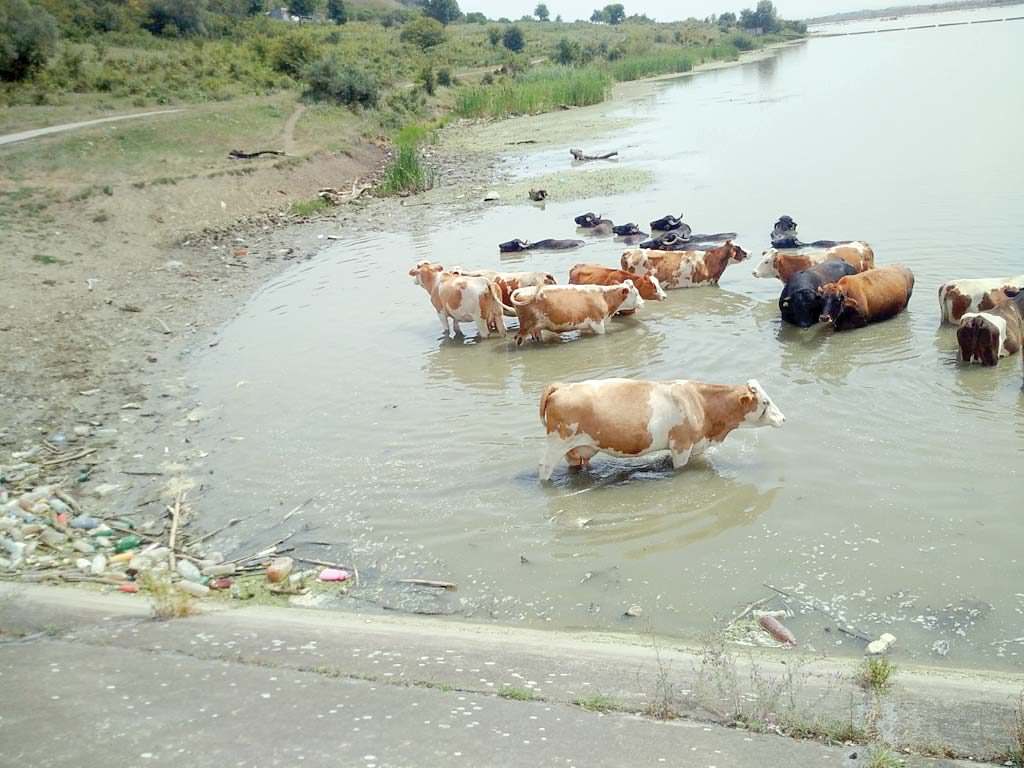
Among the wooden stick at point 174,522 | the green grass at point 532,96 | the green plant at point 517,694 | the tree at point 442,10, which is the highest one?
the tree at point 442,10

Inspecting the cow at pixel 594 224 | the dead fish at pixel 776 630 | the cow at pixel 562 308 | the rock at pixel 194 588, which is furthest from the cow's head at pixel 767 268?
the rock at pixel 194 588

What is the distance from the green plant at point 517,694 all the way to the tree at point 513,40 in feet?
291

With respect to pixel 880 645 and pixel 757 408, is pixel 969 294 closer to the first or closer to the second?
pixel 757 408

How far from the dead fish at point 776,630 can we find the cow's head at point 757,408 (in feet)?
8.96

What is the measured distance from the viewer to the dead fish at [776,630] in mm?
5844

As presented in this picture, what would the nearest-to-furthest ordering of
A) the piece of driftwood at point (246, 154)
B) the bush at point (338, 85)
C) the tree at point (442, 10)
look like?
the piece of driftwood at point (246, 154), the bush at point (338, 85), the tree at point (442, 10)

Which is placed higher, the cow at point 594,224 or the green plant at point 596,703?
the cow at point 594,224

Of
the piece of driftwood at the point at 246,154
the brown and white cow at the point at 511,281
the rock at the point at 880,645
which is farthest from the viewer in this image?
the piece of driftwood at the point at 246,154

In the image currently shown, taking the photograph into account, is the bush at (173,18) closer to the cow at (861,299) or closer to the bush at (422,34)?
the bush at (422,34)

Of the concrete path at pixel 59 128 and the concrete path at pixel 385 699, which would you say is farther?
the concrete path at pixel 59 128

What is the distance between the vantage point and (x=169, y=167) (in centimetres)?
2423

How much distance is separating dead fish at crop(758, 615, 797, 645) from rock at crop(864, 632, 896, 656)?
0.43 meters

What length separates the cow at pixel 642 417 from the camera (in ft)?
26.9

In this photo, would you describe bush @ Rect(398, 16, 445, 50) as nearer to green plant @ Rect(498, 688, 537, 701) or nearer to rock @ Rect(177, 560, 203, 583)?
rock @ Rect(177, 560, 203, 583)
